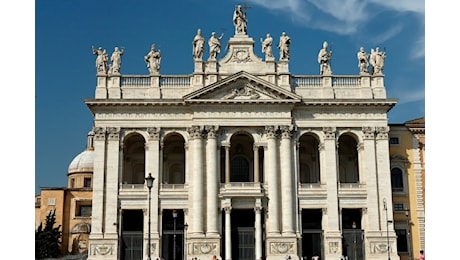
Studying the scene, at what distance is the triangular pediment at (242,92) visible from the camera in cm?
4391

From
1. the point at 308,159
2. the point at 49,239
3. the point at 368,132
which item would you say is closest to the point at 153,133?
the point at 308,159

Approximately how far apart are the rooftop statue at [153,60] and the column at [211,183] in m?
6.37

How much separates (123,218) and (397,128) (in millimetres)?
22316

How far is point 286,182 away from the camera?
43.6m

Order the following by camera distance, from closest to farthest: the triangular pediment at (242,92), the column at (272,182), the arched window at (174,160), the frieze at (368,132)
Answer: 1. the column at (272,182)
2. the triangular pediment at (242,92)
3. the frieze at (368,132)
4. the arched window at (174,160)

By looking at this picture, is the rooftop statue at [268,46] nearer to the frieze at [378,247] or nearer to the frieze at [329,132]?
the frieze at [329,132]

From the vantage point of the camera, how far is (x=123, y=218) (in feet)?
146

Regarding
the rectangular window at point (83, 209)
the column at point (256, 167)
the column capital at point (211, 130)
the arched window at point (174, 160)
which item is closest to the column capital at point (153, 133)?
the arched window at point (174, 160)

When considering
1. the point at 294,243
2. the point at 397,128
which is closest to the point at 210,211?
the point at 294,243

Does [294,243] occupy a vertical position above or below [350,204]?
below

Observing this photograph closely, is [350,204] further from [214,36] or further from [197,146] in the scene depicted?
[214,36]

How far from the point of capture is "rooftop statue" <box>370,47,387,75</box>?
46.5m

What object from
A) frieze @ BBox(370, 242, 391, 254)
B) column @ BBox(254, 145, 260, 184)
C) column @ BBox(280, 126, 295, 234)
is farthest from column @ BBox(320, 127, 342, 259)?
column @ BBox(254, 145, 260, 184)

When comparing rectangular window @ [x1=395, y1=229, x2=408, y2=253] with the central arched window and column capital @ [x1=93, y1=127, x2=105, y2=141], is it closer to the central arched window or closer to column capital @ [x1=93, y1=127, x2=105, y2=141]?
the central arched window
